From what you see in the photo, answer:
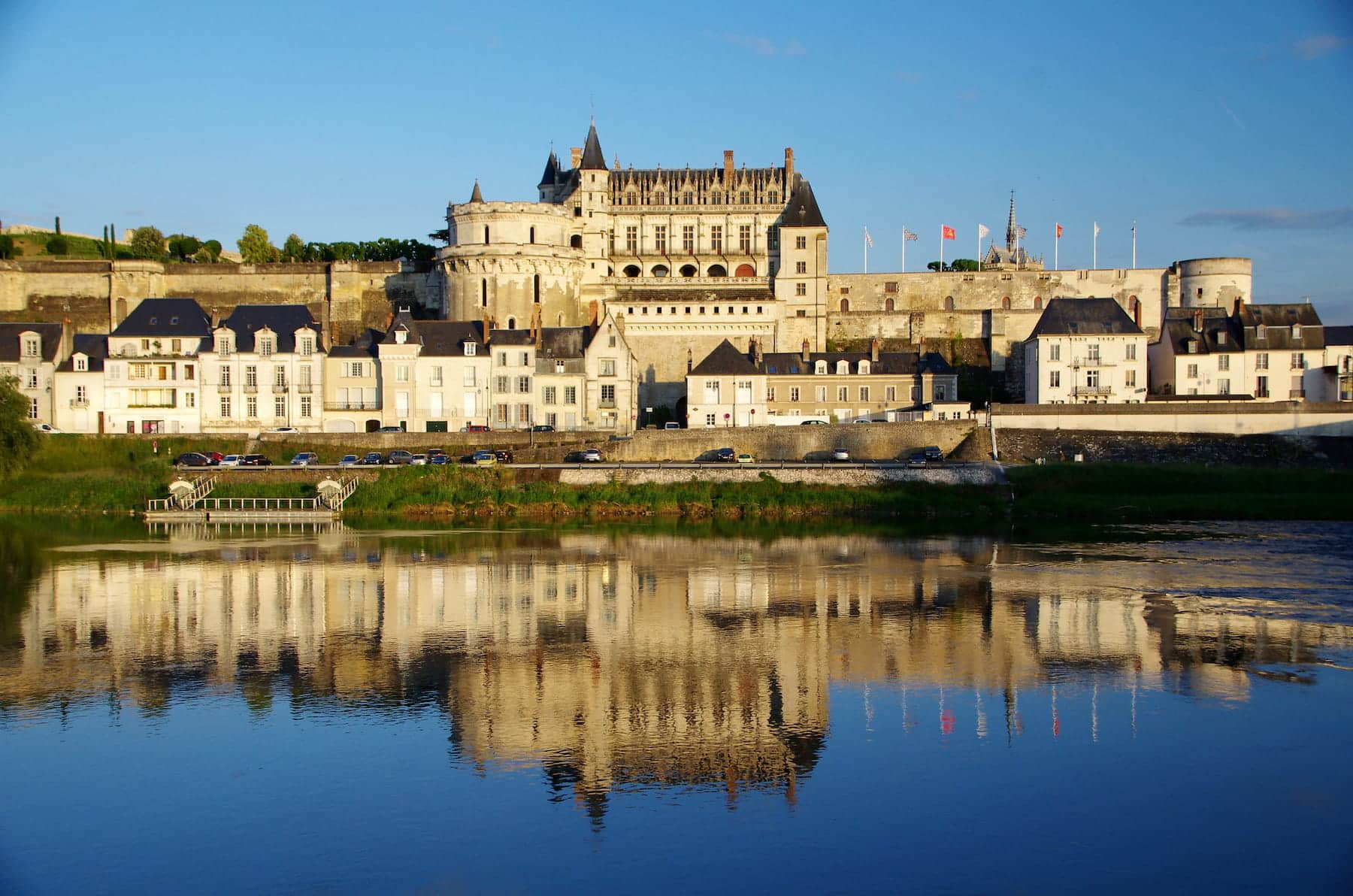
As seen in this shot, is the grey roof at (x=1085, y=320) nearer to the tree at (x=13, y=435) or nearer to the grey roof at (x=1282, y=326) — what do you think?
the grey roof at (x=1282, y=326)

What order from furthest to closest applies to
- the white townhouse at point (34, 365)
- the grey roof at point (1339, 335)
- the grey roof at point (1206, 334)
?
the grey roof at point (1206, 334) < the grey roof at point (1339, 335) < the white townhouse at point (34, 365)

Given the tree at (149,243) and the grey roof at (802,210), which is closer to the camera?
the grey roof at (802,210)

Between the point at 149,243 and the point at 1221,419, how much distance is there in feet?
165

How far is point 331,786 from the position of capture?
38.8 feet

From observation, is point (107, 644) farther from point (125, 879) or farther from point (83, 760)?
point (125, 879)

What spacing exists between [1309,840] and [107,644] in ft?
49.7

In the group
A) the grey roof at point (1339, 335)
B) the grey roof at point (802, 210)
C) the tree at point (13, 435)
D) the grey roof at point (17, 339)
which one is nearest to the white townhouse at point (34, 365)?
the grey roof at point (17, 339)

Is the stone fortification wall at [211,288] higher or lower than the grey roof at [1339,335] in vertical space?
higher

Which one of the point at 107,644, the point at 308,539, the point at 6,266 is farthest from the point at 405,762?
the point at 6,266

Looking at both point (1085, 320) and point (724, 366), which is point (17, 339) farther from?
point (1085, 320)

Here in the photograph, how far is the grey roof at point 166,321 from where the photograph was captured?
135ft

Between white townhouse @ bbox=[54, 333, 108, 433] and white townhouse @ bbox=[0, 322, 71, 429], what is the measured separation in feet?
0.73

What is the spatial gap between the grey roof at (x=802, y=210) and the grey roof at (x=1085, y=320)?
13513 mm

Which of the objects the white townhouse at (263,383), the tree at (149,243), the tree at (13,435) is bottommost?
the tree at (13,435)
